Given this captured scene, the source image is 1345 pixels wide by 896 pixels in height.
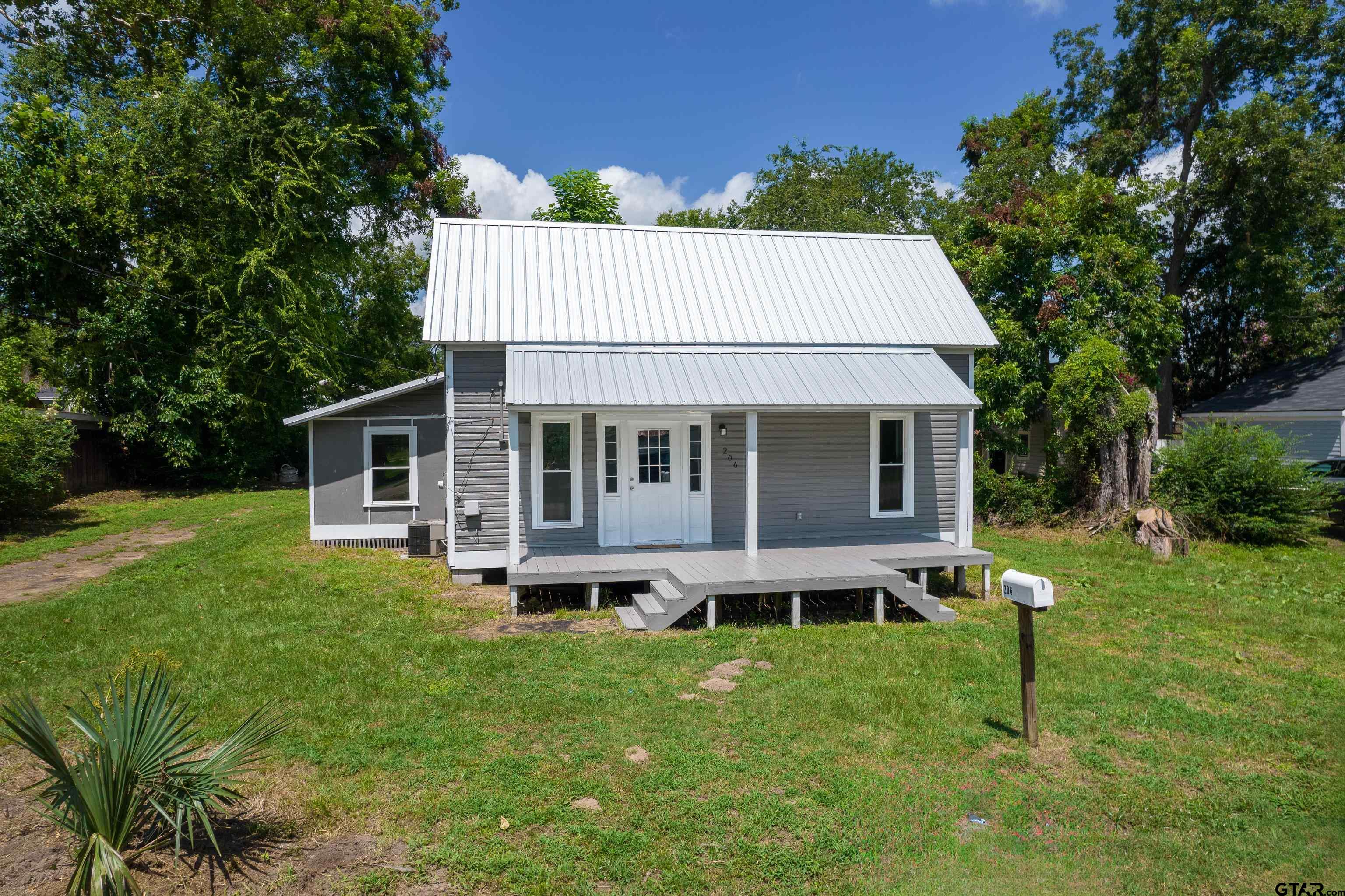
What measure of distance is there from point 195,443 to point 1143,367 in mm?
24284

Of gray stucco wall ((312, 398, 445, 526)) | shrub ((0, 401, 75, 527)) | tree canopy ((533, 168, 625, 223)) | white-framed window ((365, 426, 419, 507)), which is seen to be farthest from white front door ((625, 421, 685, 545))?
tree canopy ((533, 168, 625, 223))

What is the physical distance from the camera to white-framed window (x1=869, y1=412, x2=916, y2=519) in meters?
11.6

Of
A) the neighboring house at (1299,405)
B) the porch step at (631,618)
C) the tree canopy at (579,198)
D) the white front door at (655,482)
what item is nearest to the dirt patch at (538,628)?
the porch step at (631,618)

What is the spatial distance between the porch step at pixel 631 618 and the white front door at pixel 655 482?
5.77 feet

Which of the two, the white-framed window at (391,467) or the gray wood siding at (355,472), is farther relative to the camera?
the white-framed window at (391,467)

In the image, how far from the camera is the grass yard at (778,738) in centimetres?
397

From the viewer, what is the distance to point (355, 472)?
47.0ft

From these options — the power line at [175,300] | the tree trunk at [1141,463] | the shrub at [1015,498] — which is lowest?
the shrub at [1015,498]

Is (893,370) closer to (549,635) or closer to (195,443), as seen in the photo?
(549,635)

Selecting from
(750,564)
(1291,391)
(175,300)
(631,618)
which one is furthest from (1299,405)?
(175,300)

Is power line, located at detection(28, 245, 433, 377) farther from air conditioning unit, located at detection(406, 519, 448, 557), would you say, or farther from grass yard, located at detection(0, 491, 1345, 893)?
grass yard, located at detection(0, 491, 1345, 893)

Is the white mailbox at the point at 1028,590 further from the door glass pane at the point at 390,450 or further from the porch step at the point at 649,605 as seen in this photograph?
the door glass pane at the point at 390,450

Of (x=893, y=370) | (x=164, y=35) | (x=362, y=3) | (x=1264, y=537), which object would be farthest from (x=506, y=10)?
(x=1264, y=537)

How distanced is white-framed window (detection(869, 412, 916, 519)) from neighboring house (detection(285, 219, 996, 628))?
1.2 inches
